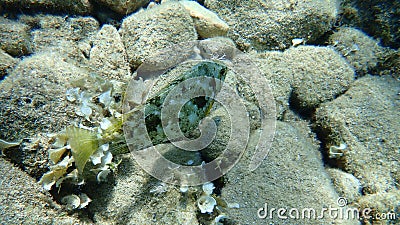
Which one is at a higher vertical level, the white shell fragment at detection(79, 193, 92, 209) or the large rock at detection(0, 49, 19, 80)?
the large rock at detection(0, 49, 19, 80)

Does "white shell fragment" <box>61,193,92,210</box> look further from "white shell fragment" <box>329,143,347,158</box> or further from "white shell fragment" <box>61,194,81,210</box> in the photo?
"white shell fragment" <box>329,143,347,158</box>

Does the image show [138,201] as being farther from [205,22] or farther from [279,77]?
[205,22]

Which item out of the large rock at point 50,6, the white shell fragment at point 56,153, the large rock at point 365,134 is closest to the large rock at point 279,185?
the large rock at point 365,134

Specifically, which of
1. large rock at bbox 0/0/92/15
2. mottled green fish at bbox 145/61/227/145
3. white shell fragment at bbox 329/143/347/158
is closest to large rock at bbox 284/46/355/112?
white shell fragment at bbox 329/143/347/158

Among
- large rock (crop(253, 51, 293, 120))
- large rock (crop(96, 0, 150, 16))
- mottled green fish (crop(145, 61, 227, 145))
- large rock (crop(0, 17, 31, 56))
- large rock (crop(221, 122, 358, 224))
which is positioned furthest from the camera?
large rock (crop(96, 0, 150, 16))

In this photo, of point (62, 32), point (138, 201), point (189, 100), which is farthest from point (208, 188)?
point (62, 32)

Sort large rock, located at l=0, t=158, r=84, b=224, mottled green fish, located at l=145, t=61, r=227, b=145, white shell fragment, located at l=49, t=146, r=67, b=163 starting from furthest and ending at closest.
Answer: mottled green fish, located at l=145, t=61, r=227, b=145 → white shell fragment, located at l=49, t=146, r=67, b=163 → large rock, located at l=0, t=158, r=84, b=224

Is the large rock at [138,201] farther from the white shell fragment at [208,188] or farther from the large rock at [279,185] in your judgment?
the large rock at [279,185]
